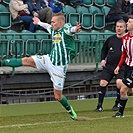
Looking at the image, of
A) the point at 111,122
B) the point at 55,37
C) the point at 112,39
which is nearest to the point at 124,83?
the point at 111,122

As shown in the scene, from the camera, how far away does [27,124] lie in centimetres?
1034

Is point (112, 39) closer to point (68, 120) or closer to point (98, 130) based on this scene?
point (68, 120)

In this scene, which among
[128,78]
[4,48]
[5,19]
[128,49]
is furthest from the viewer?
[5,19]

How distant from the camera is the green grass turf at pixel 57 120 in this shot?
375 inches

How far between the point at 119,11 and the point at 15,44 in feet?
16.0

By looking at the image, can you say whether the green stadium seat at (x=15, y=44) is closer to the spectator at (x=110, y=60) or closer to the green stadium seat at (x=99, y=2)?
the spectator at (x=110, y=60)

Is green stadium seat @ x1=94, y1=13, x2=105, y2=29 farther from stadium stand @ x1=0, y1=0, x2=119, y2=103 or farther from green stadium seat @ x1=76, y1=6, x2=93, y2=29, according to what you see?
stadium stand @ x1=0, y1=0, x2=119, y2=103

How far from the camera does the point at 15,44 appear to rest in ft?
50.5

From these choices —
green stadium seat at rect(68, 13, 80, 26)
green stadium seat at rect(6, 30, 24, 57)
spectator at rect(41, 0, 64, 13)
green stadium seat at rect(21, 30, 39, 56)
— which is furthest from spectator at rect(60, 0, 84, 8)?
green stadium seat at rect(6, 30, 24, 57)

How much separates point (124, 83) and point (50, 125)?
69.6 inches

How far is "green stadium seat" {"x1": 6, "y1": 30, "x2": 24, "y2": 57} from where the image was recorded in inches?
Answer: 603

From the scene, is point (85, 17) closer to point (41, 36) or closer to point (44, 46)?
point (41, 36)

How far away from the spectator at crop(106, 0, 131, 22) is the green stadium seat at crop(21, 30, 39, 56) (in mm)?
4065

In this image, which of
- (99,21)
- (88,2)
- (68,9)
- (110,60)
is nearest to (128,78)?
A: (110,60)
